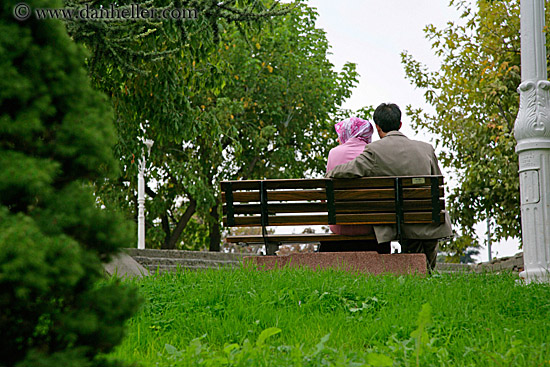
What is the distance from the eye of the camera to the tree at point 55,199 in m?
2.04

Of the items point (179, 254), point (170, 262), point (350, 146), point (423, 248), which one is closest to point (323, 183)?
point (350, 146)

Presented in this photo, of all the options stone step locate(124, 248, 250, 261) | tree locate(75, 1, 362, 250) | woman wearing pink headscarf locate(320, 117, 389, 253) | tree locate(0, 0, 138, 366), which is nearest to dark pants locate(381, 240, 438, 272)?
woman wearing pink headscarf locate(320, 117, 389, 253)

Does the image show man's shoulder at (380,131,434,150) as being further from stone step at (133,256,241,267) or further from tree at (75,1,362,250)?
→ tree at (75,1,362,250)

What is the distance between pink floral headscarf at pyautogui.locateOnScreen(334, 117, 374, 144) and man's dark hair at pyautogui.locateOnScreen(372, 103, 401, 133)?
18cm

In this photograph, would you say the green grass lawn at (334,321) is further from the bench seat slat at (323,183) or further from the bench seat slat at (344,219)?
A: the bench seat slat at (323,183)

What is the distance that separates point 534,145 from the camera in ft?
20.8

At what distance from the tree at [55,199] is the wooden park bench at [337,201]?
4.38 m

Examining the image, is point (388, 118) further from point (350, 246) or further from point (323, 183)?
point (350, 246)

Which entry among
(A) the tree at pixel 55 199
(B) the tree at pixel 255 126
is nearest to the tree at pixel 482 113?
(B) the tree at pixel 255 126

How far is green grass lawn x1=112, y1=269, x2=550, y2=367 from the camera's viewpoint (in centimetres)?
332

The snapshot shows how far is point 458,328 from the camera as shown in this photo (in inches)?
161

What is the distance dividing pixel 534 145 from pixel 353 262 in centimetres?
210

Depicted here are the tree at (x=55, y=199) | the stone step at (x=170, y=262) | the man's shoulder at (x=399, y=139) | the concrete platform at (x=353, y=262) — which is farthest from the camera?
the stone step at (x=170, y=262)

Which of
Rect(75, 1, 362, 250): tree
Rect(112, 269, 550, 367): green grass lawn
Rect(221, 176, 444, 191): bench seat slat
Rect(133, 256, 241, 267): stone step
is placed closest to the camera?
Rect(112, 269, 550, 367): green grass lawn
